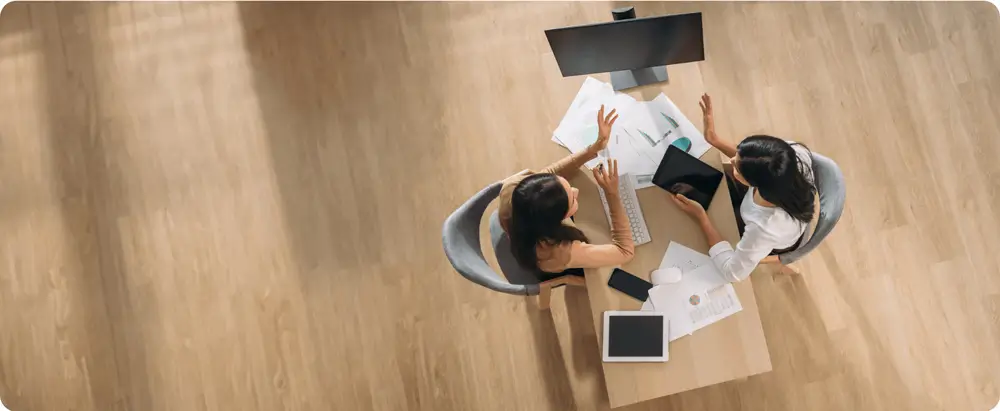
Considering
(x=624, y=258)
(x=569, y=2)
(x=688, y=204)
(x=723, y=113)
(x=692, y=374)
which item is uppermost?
(x=569, y=2)

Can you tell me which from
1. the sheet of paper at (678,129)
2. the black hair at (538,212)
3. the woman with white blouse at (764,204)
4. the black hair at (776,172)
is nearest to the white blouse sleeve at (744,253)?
the woman with white blouse at (764,204)

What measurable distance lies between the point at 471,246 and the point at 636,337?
1.98 ft

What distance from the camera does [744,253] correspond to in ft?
6.15

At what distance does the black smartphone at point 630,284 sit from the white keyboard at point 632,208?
4.3 inches

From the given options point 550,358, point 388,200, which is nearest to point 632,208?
point 550,358

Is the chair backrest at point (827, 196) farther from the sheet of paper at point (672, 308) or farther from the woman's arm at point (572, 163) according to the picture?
the woman's arm at point (572, 163)

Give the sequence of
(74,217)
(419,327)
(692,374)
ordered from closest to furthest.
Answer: (692,374) < (419,327) < (74,217)

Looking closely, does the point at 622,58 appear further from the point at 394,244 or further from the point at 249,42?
the point at 249,42

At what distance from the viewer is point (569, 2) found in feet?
10.1

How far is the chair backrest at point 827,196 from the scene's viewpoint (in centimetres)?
195

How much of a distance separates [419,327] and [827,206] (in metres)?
1.65

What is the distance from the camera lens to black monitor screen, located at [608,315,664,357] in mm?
1897

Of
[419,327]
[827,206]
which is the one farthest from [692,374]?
[419,327]

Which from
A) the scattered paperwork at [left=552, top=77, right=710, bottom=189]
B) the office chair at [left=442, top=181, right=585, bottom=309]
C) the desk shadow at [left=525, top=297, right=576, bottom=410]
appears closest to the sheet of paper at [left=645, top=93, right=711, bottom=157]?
the scattered paperwork at [left=552, top=77, right=710, bottom=189]
